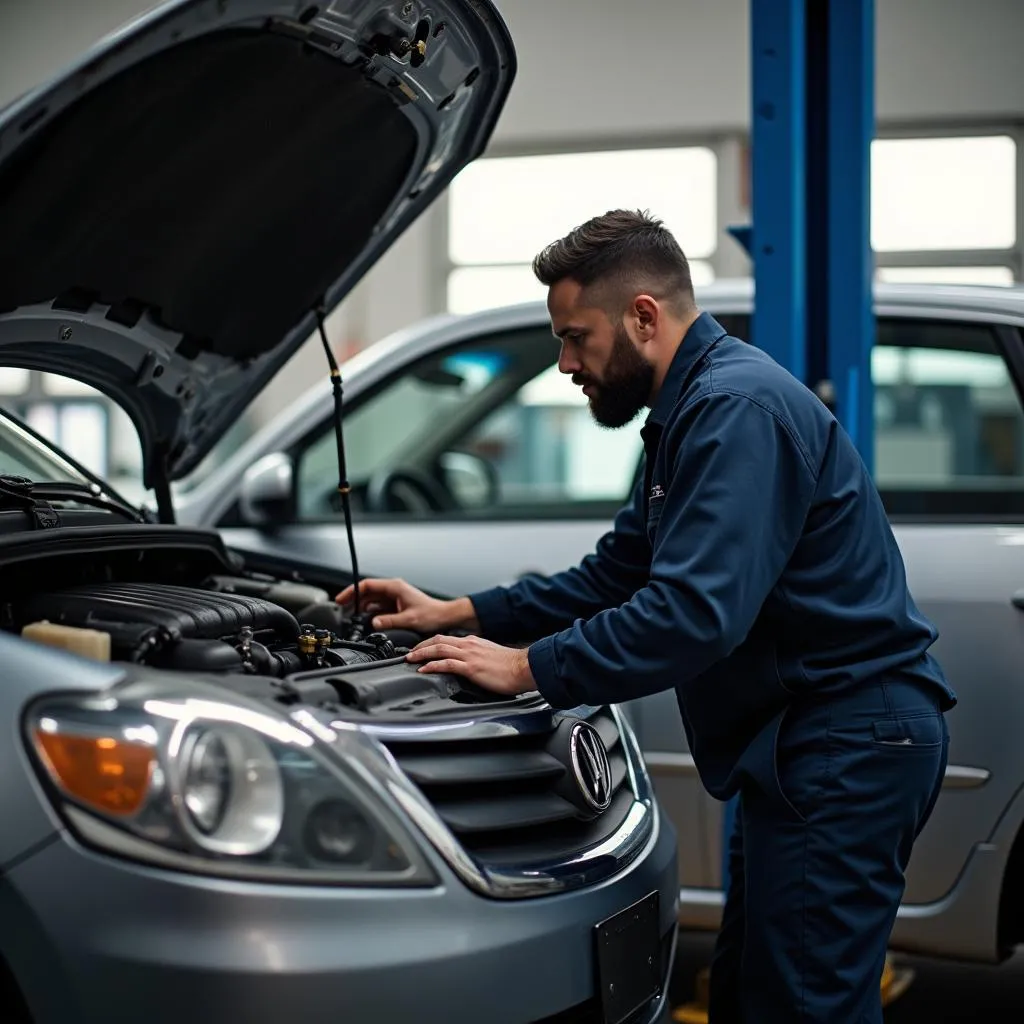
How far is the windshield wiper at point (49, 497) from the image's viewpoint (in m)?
2.38

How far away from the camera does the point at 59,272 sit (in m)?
2.43

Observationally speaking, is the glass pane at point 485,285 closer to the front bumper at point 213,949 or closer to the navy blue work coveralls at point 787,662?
the navy blue work coveralls at point 787,662

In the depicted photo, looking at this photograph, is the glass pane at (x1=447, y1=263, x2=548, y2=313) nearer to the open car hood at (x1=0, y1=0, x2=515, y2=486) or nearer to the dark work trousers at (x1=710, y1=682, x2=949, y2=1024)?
the open car hood at (x1=0, y1=0, x2=515, y2=486)

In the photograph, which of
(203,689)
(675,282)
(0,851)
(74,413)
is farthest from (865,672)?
(74,413)

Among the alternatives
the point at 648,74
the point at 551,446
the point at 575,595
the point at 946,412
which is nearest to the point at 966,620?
the point at 575,595

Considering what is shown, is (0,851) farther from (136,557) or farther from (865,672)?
(865,672)

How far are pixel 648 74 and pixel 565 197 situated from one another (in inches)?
41.6

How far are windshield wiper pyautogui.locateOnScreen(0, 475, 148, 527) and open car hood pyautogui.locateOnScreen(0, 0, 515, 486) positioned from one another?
0.25 m

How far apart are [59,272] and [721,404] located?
1.24 m

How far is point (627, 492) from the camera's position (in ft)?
12.2

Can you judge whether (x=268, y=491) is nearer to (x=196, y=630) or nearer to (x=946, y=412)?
(x=196, y=630)

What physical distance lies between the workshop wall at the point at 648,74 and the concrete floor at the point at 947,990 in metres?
7.20

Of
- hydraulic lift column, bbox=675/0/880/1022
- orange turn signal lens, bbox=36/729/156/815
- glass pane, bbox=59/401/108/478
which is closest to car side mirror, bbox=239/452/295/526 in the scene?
hydraulic lift column, bbox=675/0/880/1022

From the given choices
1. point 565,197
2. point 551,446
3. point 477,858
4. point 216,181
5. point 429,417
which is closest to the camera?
point 477,858
